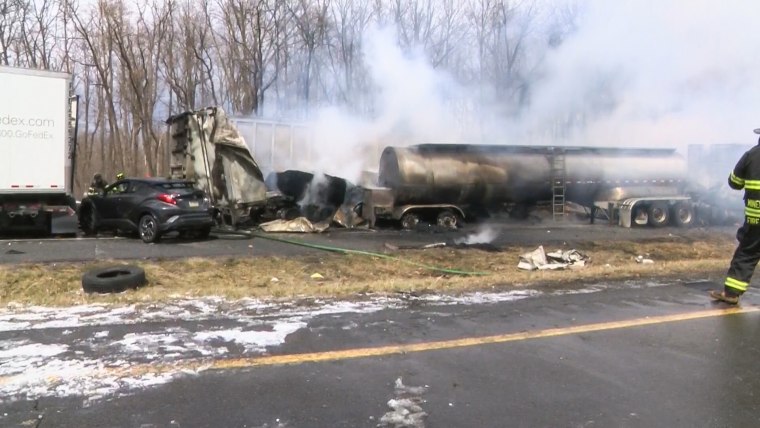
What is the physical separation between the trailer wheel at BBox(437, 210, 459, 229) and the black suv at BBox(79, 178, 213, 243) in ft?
22.0

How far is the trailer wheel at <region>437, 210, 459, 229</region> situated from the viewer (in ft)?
54.4

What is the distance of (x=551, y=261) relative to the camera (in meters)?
10.3

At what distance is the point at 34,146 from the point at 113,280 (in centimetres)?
675

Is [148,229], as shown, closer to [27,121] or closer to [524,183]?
[27,121]

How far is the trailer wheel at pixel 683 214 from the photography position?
19188 mm

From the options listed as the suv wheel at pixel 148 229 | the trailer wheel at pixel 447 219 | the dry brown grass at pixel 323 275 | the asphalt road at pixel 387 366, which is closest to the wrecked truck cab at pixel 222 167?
the suv wheel at pixel 148 229

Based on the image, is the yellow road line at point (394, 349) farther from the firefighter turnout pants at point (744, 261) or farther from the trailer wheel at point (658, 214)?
the trailer wheel at point (658, 214)

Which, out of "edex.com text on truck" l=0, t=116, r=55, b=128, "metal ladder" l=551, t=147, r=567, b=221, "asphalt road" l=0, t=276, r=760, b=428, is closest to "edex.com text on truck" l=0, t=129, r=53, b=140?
"edex.com text on truck" l=0, t=116, r=55, b=128

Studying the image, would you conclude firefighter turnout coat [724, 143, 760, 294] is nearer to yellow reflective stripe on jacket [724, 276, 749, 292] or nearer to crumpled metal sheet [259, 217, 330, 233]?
yellow reflective stripe on jacket [724, 276, 749, 292]

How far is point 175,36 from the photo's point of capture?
29.0 m

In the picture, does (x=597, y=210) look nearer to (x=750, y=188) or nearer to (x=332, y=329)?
(x=750, y=188)

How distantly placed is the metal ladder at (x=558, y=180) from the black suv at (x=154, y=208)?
34.8 ft

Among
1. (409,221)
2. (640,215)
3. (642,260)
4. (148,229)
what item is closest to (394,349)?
(642,260)

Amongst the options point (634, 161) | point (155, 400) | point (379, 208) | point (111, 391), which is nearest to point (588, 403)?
point (155, 400)
